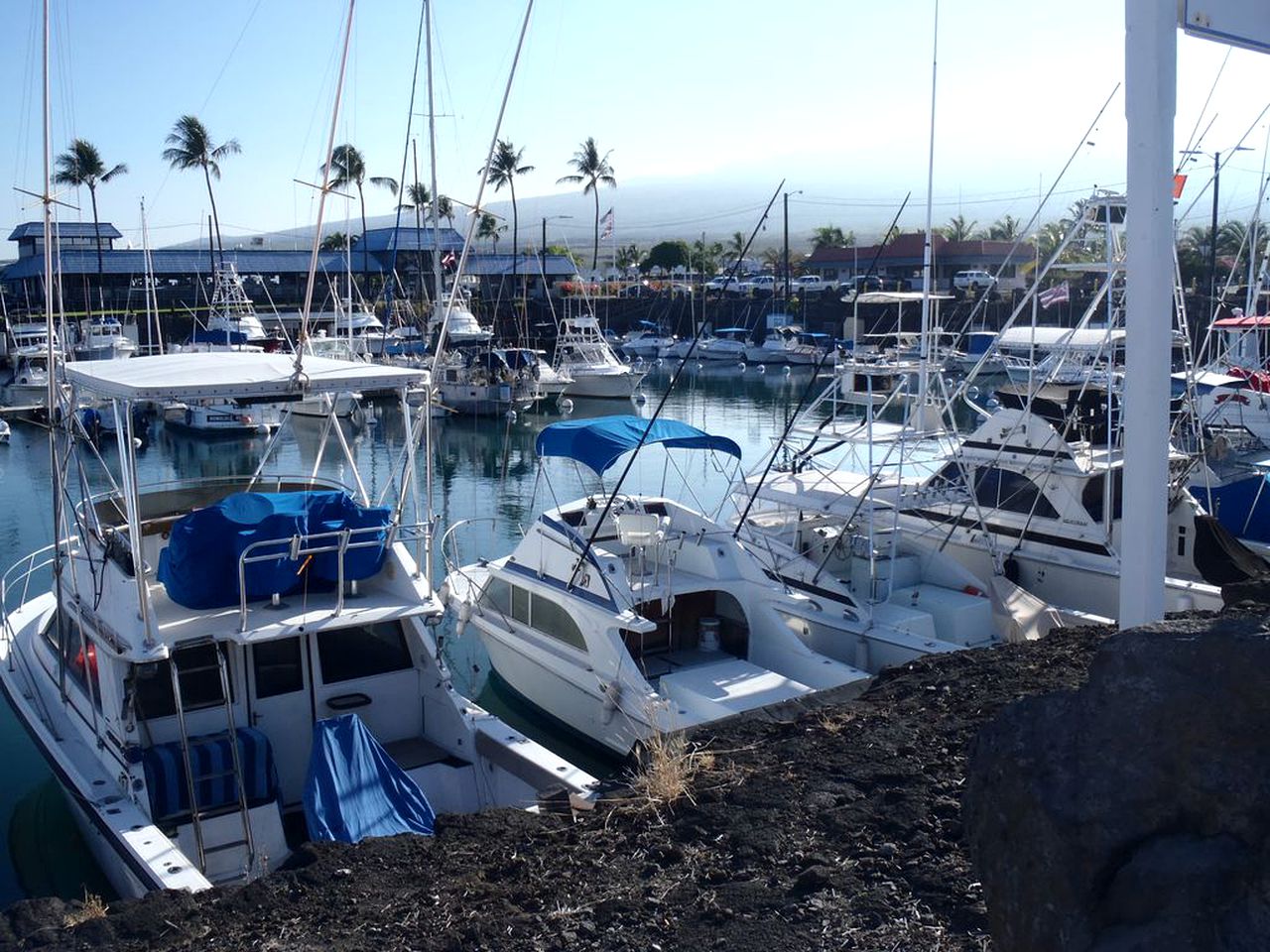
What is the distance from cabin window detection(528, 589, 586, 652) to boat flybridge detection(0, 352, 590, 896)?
8.87 feet

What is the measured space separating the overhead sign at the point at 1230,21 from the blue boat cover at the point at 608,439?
338 inches

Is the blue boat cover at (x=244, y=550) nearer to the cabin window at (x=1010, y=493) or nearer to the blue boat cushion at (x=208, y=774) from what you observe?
the blue boat cushion at (x=208, y=774)

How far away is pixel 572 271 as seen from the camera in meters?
82.4

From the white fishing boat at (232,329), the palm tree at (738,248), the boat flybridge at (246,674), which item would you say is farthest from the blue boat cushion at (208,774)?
the white fishing boat at (232,329)

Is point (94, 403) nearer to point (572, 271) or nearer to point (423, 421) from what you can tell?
point (423, 421)

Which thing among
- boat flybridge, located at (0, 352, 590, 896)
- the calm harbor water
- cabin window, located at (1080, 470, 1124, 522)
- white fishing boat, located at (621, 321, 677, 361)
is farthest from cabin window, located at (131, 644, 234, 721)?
white fishing boat, located at (621, 321, 677, 361)

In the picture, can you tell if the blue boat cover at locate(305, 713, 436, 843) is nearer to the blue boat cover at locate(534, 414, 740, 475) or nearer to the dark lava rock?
the blue boat cover at locate(534, 414, 740, 475)

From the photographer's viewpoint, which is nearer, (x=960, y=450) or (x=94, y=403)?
(x=94, y=403)

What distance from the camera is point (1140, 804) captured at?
10.1ft

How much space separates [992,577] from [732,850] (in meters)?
10.9

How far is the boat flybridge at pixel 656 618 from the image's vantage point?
12.0 m

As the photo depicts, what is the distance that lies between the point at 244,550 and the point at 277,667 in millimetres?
1194

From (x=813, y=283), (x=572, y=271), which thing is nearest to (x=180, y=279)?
(x=572, y=271)

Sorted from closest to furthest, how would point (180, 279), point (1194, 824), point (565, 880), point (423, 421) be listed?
1. point (1194, 824)
2. point (565, 880)
3. point (423, 421)
4. point (180, 279)
